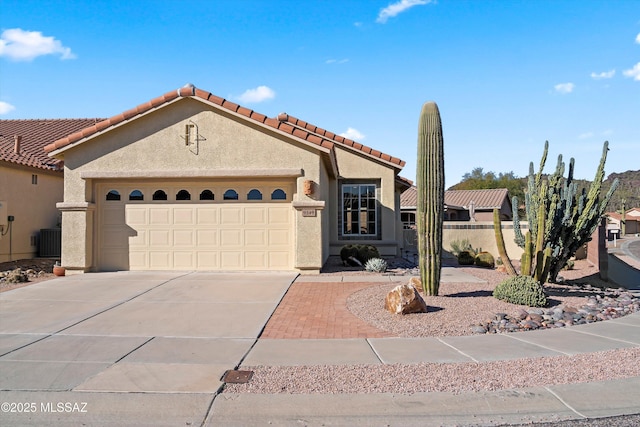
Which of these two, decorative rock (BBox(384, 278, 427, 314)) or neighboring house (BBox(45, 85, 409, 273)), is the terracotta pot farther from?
decorative rock (BBox(384, 278, 427, 314))

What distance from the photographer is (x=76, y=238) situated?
43.9 feet

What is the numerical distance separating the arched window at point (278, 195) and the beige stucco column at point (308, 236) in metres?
0.72

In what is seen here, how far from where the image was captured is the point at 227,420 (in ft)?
14.9

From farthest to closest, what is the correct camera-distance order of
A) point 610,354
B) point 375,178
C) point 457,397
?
point 375,178 < point 610,354 < point 457,397

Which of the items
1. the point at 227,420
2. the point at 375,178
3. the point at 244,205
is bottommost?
the point at 227,420

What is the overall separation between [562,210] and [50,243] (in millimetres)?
17650

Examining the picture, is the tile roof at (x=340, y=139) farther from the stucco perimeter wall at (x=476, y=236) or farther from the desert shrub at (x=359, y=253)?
the stucco perimeter wall at (x=476, y=236)

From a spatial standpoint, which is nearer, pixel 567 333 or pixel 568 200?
pixel 567 333

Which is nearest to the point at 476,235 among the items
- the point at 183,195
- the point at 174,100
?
the point at 183,195

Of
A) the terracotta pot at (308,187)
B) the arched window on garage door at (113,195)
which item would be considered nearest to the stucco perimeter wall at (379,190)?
the terracotta pot at (308,187)

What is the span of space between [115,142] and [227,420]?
1123 cm

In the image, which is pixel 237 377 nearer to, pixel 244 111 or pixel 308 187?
pixel 308 187

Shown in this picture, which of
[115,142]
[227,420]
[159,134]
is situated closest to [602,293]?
[227,420]

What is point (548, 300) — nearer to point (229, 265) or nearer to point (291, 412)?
point (291, 412)
